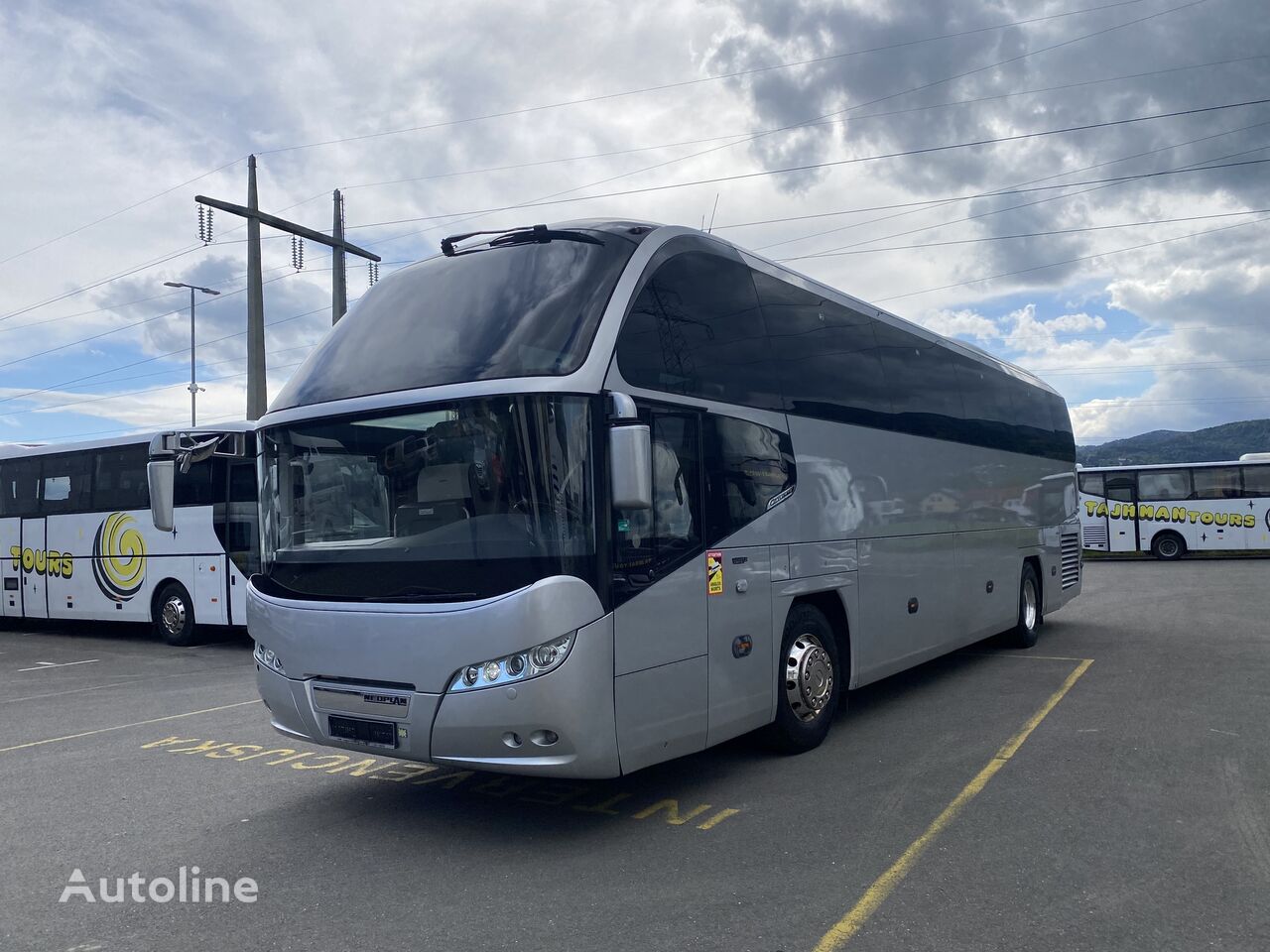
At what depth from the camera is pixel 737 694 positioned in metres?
6.39

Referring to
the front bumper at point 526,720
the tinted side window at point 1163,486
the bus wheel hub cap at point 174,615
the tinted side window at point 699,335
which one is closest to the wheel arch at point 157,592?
the bus wheel hub cap at point 174,615

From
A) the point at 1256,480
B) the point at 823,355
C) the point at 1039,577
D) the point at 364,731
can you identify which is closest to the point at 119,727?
the point at 364,731

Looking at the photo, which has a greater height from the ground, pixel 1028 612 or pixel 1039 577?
pixel 1039 577

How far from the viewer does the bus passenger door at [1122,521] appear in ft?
108

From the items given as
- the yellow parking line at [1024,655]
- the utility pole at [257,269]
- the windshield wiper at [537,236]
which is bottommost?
the yellow parking line at [1024,655]

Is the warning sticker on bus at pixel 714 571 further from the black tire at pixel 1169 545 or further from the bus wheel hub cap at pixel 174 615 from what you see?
the black tire at pixel 1169 545

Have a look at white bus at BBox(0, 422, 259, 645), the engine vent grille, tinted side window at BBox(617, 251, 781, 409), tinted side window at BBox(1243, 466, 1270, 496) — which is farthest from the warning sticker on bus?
tinted side window at BBox(1243, 466, 1270, 496)

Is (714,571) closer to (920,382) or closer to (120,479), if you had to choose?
(920,382)

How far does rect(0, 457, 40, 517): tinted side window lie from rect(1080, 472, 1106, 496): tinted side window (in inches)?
1186

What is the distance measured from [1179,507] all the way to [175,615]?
96.7 ft

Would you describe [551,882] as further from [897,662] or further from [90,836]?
[897,662]

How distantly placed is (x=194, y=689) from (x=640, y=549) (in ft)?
26.6

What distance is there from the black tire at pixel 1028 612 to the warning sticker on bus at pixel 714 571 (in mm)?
7612

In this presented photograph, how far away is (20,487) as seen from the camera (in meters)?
19.1
